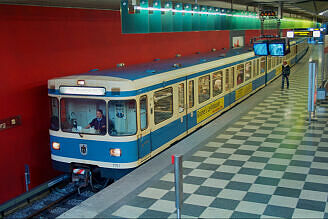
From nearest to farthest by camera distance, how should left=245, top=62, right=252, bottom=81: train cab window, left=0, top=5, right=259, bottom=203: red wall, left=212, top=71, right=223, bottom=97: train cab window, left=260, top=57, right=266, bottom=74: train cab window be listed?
left=0, top=5, right=259, bottom=203: red wall < left=212, top=71, right=223, bottom=97: train cab window < left=245, top=62, right=252, bottom=81: train cab window < left=260, top=57, right=266, bottom=74: train cab window

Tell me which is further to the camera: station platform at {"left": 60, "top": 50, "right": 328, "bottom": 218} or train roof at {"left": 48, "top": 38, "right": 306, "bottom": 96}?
train roof at {"left": 48, "top": 38, "right": 306, "bottom": 96}

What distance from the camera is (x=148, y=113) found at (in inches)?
355

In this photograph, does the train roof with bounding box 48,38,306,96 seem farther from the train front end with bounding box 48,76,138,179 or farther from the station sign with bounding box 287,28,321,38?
the station sign with bounding box 287,28,321,38

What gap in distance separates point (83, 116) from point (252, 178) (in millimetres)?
3902

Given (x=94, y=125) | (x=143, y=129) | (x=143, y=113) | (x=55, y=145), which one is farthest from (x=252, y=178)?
(x=55, y=145)

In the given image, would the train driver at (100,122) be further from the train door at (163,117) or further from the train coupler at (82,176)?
the train door at (163,117)

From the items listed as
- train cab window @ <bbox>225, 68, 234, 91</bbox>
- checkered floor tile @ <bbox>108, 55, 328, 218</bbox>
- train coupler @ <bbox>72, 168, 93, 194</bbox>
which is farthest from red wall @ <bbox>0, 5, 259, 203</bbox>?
train cab window @ <bbox>225, 68, 234, 91</bbox>

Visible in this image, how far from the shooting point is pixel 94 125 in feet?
28.4

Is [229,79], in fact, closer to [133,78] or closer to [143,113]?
[143,113]

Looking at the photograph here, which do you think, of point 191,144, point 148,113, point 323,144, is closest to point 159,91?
point 148,113

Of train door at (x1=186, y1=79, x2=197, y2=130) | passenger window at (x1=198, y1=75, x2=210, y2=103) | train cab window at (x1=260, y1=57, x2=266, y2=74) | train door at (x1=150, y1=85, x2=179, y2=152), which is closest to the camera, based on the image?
train door at (x1=150, y1=85, x2=179, y2=152)

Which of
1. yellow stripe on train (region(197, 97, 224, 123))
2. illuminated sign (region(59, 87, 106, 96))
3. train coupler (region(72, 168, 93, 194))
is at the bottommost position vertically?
train coupler (region(72, 168, 93, 194))

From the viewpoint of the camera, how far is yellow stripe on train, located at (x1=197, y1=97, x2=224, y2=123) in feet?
40.9

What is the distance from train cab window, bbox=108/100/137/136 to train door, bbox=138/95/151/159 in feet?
0.65
